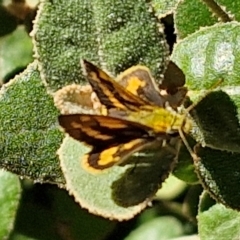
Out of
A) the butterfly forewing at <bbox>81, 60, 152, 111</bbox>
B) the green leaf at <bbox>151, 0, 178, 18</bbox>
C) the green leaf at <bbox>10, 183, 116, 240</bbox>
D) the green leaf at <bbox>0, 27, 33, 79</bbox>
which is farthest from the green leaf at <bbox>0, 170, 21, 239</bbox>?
the butterfly forewing at <bbox>81, 60, 152, 111</bbox>

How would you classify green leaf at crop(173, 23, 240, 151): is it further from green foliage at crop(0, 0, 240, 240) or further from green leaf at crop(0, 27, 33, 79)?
green leaf at crop(0, 27, 33, 79)

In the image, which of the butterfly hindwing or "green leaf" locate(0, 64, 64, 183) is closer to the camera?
the butterfly hindwing

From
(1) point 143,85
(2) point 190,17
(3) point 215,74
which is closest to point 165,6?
(2) point 190,17

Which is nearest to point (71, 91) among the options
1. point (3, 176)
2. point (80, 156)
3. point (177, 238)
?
point (80, 156)

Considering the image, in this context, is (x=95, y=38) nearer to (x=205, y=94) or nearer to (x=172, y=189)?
(x=205, y=94)

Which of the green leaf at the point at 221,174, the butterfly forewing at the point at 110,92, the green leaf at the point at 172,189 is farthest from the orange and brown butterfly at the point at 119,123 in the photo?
the green leaf at the point at 172,189
